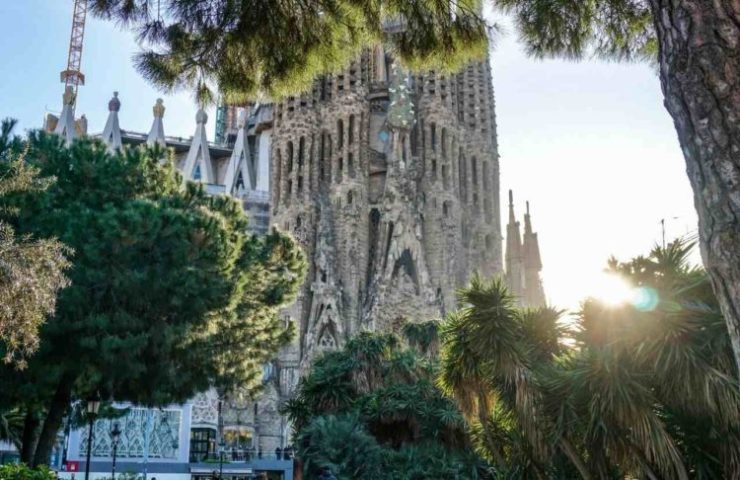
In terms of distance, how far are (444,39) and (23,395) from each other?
32.4 ft

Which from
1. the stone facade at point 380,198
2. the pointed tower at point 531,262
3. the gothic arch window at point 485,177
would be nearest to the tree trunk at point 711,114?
the stone facade at point 380,198

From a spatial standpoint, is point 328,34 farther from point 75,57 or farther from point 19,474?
point 75,57

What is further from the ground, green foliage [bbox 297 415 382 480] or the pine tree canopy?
the pine tree canopy

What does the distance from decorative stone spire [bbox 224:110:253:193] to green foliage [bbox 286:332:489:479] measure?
25489 mm

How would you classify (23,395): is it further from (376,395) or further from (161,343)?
(376,395)

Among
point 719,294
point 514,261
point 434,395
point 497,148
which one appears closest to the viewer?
point 719,294

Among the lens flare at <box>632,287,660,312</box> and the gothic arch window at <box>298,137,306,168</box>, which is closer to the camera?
the lens flare at <box>632,287,660,312</box>

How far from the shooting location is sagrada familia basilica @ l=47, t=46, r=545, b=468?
34.8 m

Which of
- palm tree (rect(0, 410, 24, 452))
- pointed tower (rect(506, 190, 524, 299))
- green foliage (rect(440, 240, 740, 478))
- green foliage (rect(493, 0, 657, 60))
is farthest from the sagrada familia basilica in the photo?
green foliage (rect(493, 0, 657, 60))

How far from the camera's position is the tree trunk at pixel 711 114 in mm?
3650

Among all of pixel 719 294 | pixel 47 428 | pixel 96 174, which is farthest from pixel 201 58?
pixel 47 428

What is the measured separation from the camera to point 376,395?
19.6 m

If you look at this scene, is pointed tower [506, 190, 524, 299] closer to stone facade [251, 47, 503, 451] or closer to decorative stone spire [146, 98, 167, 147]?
stone facade [251, 47, 503, 451]

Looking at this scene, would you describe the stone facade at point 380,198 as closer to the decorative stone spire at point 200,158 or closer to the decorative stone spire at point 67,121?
the decorative stone spire at point 200,158
